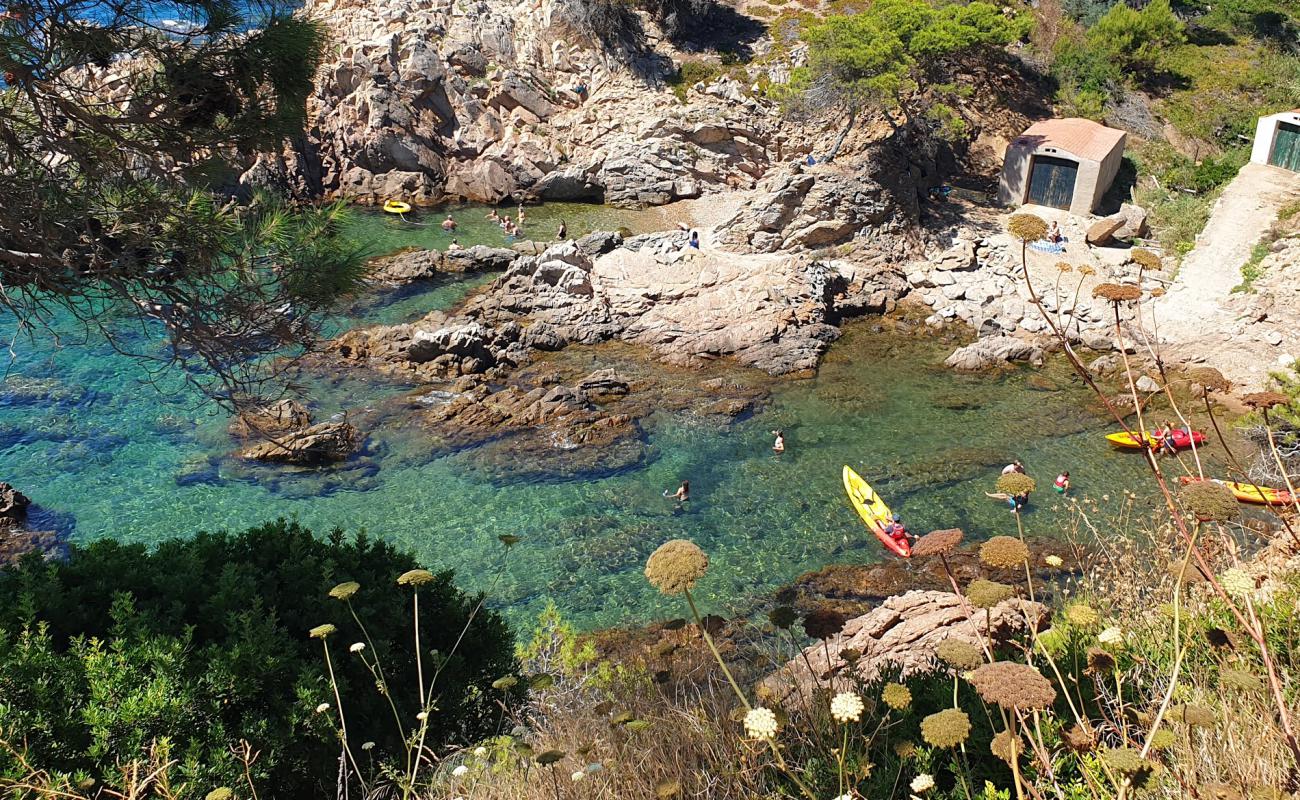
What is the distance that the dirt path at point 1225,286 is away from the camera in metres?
22.1

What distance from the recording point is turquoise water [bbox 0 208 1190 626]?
51.7 feet

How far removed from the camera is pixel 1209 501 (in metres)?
3.85

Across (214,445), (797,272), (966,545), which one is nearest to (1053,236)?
(797,272)

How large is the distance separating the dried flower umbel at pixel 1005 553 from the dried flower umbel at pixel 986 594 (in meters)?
0.11

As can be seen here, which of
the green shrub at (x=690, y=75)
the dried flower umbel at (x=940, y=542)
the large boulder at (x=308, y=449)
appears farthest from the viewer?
the green shrub at (x=690, y=75)

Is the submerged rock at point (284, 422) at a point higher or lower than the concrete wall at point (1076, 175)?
lower

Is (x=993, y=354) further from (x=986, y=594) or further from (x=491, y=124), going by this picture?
(x=491, y=124)

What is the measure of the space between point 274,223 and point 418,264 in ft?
66.6

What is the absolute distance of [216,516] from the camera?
1673 cm

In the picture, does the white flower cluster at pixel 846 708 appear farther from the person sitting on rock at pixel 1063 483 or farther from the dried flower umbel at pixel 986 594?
the person sitting on rock at pixel 1063 483

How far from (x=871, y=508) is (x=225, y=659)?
42.4 feet

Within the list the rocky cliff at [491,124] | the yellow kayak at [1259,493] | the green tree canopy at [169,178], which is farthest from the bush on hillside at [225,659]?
the rocky cliff at [491,124]

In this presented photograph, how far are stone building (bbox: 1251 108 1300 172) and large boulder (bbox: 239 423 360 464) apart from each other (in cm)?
3207

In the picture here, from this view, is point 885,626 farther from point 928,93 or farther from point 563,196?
point 563,196
